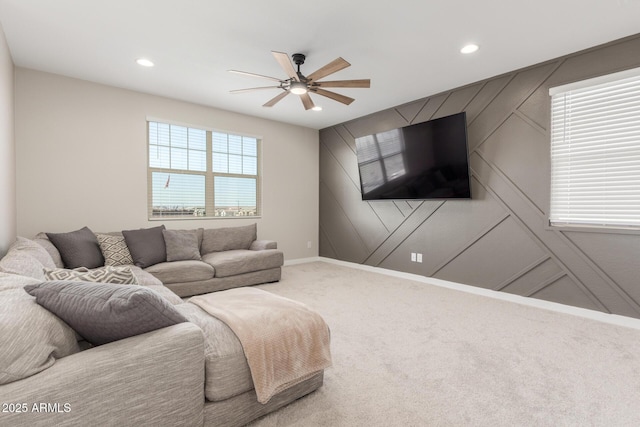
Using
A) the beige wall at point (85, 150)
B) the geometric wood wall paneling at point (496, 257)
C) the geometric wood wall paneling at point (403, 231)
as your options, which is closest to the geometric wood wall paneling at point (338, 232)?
the geometric wood wall paneling at point (403, 231)

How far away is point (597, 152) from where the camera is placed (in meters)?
3.12

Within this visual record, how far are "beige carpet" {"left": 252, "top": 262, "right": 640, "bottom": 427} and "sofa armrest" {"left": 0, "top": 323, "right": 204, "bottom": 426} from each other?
1.76ft

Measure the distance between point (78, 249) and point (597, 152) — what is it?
556 centimetres

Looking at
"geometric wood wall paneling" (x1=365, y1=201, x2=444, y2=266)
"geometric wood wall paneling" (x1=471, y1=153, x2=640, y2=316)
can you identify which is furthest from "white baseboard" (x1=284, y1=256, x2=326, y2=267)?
"geometric wood wall paneling" (x1=471, y1=153, x2=640, y2=316)

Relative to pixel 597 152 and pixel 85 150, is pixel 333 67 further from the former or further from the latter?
pixel 85 150

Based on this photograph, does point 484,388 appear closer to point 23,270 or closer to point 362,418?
point 362,418

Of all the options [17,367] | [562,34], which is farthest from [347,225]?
[17,367]

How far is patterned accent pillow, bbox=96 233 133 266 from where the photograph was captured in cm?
348

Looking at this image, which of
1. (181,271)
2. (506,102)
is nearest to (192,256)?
(181,271)

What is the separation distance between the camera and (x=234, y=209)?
524 centimetres

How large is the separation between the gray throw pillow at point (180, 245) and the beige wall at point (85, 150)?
22.7 inches

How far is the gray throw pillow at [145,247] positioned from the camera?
365 cm

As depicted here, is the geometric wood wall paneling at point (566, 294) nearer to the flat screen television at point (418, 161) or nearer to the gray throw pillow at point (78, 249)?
the flat screen television at point (418, 161)

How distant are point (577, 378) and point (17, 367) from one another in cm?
289
